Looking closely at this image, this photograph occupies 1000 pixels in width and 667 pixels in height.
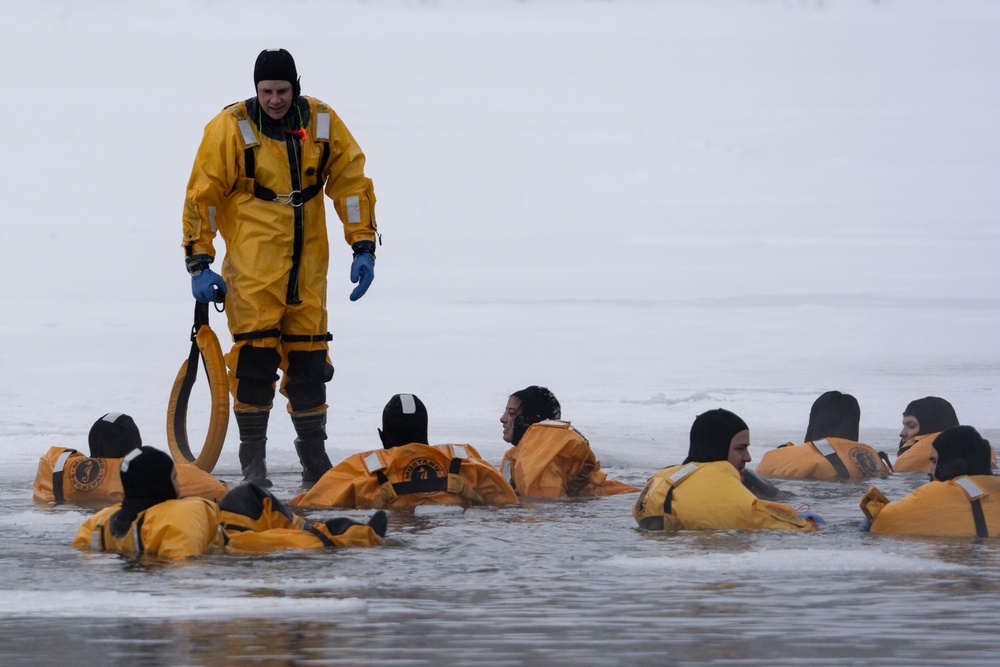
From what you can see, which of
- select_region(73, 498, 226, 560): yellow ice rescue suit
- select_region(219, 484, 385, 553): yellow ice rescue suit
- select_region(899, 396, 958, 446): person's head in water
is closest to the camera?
select_region(73, 498, 226, 560): yellow ice rescue suit

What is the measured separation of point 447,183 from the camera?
29781 mm

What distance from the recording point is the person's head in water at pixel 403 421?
6.71 meters

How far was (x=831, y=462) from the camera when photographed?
7.97 metres

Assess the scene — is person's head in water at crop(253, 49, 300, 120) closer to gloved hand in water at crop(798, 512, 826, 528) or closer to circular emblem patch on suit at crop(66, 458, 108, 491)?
circular emblem patch on suit at crop(66, 458, 108, 491)

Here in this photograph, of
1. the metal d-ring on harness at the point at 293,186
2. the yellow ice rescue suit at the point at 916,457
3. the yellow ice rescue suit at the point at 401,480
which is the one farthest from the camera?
the yellow ice rescue suit at the point at 916,457

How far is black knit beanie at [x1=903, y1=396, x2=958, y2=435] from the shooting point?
27.6ft

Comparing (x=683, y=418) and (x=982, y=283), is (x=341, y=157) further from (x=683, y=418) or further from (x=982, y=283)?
(x=982, y=283)

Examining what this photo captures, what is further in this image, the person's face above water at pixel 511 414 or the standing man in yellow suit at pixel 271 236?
the person's face above water at pixel 511 414

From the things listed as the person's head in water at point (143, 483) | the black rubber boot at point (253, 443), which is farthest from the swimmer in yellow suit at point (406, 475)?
the person's head in water at point (143, 483)

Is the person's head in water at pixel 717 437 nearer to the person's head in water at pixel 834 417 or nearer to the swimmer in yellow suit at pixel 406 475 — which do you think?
the swimmer in yellow suit at pixel 406 475

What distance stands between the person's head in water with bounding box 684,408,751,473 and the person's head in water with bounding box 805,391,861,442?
255 centimetres

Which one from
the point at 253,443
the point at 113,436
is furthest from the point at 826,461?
the point at 113,436

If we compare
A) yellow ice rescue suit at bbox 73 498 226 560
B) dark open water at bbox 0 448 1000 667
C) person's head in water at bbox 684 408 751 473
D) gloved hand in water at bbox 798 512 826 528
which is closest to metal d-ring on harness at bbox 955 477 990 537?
dark open water at bbox 0 448 1000 667

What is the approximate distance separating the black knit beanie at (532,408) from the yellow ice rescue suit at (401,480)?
0.81 m
